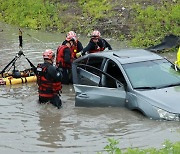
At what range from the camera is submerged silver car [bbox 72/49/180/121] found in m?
9.36

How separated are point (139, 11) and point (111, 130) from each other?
47.5 feet

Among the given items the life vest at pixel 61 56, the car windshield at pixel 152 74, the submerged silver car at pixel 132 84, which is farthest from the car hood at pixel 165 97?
the life vest at pixel 61 56

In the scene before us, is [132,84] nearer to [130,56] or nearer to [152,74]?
[152,74]

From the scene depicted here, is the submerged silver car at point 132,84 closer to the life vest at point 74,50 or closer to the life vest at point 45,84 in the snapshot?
the life vest at point 45,84

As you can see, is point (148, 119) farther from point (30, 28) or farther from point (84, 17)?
point (30, 28)

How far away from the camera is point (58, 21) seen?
2541 centimetres

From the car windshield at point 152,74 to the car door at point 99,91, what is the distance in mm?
373

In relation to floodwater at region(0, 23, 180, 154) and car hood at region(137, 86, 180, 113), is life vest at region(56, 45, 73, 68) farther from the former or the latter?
car hood at region(137, 86, 180, 113)

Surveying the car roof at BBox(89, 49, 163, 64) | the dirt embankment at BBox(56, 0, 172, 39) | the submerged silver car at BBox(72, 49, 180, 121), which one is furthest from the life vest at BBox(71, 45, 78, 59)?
the dirt embankment at BBox(56, 0, 172, 39)

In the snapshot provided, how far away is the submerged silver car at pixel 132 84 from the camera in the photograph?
9359 millimetres

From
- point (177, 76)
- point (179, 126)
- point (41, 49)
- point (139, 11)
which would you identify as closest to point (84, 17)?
point (139, 11)

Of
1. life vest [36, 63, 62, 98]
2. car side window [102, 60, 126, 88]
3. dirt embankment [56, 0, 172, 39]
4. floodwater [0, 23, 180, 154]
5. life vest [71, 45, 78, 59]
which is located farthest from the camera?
dirt embankment [56, 0, 172, 39]

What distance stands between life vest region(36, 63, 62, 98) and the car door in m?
0.48

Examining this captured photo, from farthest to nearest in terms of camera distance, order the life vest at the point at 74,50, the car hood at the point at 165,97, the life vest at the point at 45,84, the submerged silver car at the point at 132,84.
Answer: the life vest at the point at 74,50 → the life vest at the point at 45,84 → the submerged silver car at the point at 132,84 → the car hood at the point at 165,97
